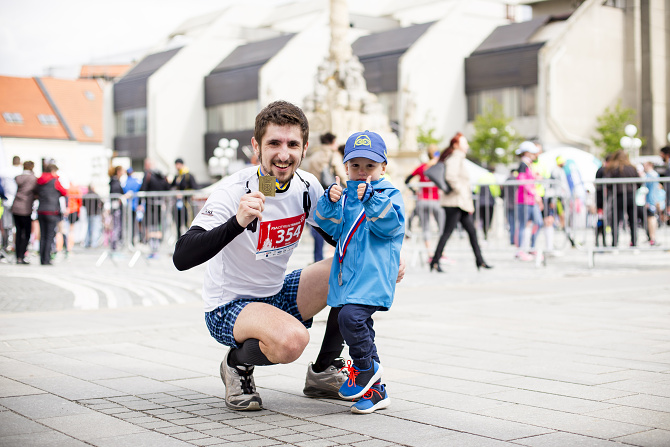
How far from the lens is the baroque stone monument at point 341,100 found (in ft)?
82.1

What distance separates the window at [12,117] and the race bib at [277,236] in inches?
2975

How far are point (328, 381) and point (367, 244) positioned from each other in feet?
2.83

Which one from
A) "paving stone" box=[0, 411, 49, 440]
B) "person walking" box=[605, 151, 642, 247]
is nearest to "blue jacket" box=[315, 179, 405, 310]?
"paving stone" box=[0, 411, 49, 440]

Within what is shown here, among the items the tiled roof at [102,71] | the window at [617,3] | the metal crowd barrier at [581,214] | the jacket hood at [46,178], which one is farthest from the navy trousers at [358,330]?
the tiled roof at [102,71]

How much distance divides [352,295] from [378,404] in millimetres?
578

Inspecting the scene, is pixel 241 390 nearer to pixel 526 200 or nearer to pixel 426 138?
pixel 526 200

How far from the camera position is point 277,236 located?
15.0 ft

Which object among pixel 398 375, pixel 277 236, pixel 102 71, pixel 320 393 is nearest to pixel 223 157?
pixel 398 375

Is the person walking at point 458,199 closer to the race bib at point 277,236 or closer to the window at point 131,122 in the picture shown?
the race bib at point 277,236

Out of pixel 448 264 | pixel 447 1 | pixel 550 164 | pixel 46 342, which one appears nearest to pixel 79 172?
pixel 447 1

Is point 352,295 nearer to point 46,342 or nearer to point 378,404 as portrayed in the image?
point 378,404

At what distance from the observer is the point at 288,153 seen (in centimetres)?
446

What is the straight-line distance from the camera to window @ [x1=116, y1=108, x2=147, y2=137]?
234ft

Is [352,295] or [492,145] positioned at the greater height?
[492,145]
